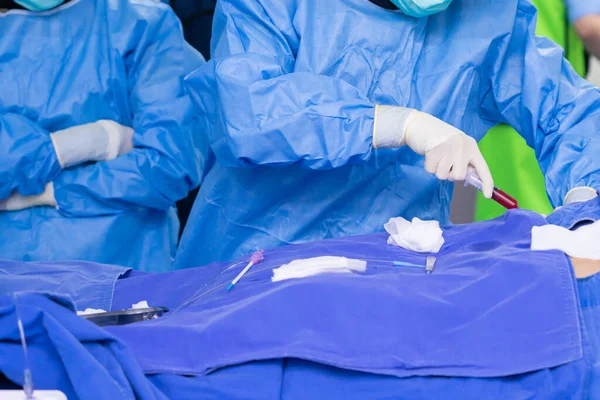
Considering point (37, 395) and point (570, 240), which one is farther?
point (570, 240)

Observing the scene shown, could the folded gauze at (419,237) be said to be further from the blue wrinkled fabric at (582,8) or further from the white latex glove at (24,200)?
the white latex glove at (24,200)

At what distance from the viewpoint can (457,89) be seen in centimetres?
168

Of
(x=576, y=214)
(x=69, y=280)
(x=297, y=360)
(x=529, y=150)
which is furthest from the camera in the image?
(x=529, y=150)

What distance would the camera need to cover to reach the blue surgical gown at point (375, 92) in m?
1.57

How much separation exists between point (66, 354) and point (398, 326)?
396 millimetres

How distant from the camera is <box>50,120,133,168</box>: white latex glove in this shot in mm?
1958

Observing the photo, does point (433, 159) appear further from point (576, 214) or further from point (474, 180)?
point (576, 214)

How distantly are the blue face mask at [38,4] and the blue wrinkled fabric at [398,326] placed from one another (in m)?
1.18

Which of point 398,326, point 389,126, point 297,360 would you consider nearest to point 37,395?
point 297,360

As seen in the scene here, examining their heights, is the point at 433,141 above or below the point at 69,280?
above

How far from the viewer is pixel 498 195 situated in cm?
143

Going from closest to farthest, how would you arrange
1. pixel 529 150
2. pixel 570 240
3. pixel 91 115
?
pixel 570 240
pixel 91 115
pixel 529 150

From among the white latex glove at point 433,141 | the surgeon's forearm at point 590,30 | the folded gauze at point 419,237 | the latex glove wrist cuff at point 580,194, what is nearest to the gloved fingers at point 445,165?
the white latex glove at point 433,141

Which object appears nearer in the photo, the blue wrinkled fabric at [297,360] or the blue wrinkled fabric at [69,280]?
the blue wrinkled fabric at [297,360]
